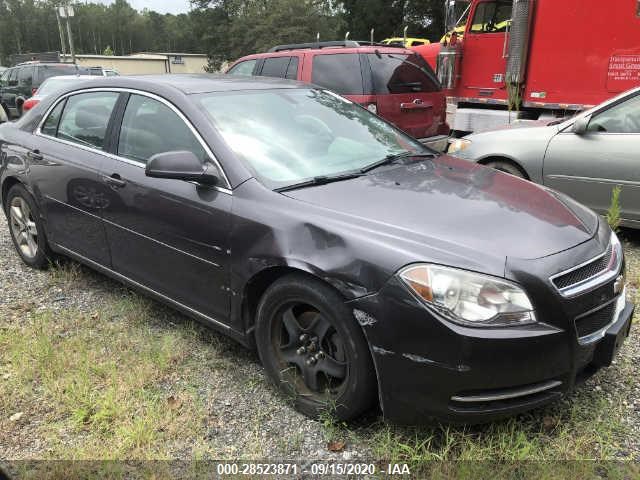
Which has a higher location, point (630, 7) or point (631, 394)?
point (630, 7)

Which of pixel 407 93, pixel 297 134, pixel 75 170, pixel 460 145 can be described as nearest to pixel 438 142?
pixel 407 93

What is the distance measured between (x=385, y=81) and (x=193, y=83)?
4145 millimetres

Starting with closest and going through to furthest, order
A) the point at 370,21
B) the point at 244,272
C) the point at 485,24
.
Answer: the point at 244,272 → the point at 485,24 → the point at 370,21

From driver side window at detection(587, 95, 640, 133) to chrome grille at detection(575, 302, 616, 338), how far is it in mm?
3007

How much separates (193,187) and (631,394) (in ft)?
8.22

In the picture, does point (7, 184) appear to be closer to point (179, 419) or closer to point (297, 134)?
point (297, 134)

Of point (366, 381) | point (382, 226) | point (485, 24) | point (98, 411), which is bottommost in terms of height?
point (98, 411)

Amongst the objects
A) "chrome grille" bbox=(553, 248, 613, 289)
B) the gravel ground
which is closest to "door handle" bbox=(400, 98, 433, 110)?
the gravel ground

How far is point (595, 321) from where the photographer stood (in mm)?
2332

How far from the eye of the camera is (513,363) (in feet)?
6.95

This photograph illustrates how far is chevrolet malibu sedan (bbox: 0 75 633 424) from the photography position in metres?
2.15

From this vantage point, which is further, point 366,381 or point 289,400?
point 289,400

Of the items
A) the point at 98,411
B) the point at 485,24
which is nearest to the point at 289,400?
the point at 98,411

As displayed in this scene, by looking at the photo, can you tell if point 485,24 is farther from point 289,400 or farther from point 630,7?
point 289,400
